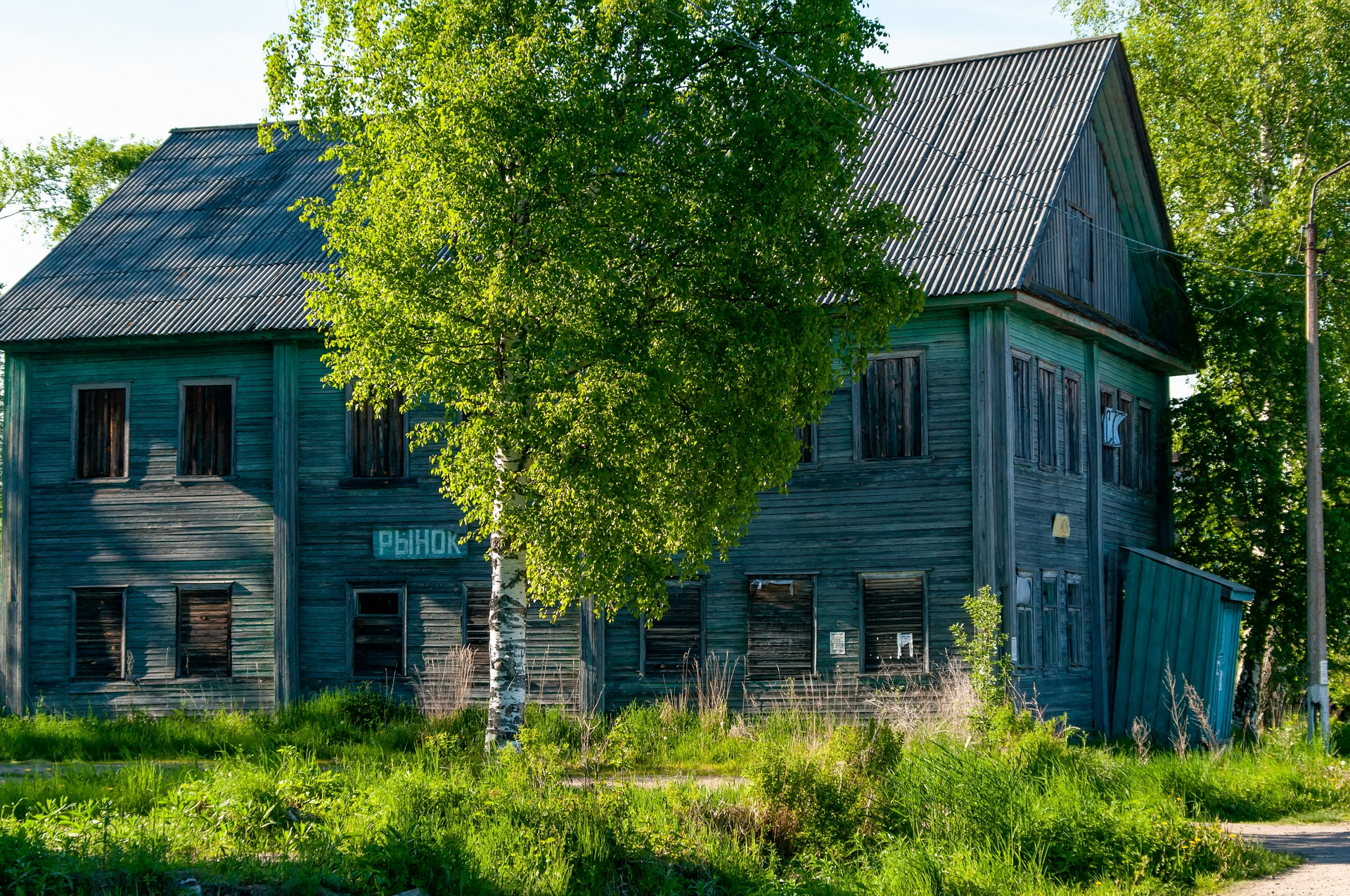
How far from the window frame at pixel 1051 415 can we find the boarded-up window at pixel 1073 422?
373 mm

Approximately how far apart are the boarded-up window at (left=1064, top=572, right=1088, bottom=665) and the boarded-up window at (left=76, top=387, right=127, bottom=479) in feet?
48.9

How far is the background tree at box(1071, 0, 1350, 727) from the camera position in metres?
25.2

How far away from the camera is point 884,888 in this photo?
32.7 ft

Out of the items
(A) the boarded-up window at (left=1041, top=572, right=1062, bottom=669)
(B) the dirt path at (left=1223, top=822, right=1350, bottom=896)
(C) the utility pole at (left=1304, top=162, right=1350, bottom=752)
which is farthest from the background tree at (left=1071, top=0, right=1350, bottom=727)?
(B) the dirt path at (left=1223, top=822, right=1350, bottom=896)

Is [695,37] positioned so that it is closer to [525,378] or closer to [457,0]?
[457,0]

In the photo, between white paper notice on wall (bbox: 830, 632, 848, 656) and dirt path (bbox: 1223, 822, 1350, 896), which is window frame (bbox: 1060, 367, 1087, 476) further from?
dirt path (bbox: 1223, 822, 1350, 896)

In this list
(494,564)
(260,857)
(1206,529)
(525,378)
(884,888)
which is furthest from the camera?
(1206,529)

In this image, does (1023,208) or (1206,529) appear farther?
(1206,529)

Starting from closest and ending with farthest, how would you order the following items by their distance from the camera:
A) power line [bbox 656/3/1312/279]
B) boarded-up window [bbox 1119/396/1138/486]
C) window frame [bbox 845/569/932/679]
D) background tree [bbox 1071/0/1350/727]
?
1. power line [bbox 656/3/1312/279]
2. window frame [bbox 845/569/932/679]
3. boarded-up window [bbox 1119/396/1138/486]
4. background tree [bbox 1071/0/1350/727]

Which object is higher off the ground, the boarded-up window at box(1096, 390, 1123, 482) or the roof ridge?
the roof ridge

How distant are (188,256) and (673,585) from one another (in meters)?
10.0

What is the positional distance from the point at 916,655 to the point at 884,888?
10.1 meters

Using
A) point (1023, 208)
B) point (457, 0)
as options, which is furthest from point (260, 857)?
point (1023, 208)

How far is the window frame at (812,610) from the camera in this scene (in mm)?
20234
